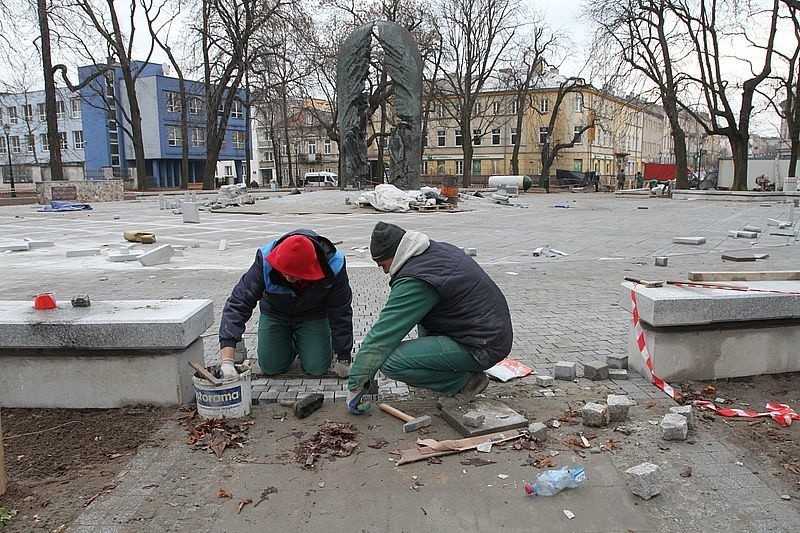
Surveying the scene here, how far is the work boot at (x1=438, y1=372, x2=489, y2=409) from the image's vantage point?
3.89m

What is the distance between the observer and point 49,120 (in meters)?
29.8

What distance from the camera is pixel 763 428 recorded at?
3.61 m

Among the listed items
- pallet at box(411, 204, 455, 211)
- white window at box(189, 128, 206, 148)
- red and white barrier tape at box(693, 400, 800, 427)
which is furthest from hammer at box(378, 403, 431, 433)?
white window at box(189, 128, 206, 148)

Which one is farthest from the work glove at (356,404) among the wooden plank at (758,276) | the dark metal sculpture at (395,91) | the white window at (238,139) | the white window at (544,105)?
the white window at (238,139)

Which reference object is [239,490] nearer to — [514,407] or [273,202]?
[514,407]

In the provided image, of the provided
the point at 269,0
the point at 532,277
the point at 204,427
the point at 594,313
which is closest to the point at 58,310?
the point at 204,427

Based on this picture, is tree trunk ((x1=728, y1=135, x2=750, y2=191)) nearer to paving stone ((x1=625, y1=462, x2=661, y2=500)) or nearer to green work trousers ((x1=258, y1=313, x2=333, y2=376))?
green work trousers ((x1=258, y1=313, x2=333, y2=376))

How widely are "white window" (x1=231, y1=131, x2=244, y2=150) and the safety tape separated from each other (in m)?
66.0

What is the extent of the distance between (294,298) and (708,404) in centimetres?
282

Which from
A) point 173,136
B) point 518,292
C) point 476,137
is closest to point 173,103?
point 173,136

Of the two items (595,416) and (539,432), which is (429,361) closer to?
(539,432)

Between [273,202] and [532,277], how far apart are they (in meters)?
18.8

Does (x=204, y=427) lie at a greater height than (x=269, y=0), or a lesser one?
lesser

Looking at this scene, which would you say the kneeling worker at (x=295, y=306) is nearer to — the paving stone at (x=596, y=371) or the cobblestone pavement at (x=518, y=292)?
the cobblestone pavement at (x=518, y=292)
